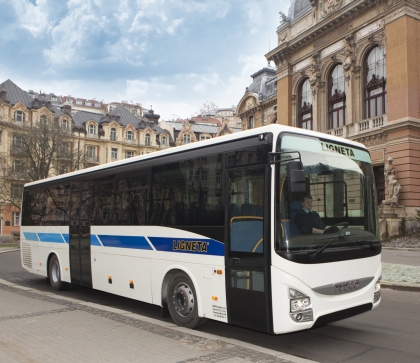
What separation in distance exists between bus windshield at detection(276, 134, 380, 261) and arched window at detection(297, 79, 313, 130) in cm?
3383

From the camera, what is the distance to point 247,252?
6.51 metres

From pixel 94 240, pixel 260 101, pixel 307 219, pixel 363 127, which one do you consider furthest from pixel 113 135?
pixel 307 219

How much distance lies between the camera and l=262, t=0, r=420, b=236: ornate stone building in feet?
100

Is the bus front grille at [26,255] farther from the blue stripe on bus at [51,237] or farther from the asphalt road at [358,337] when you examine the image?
the asphalt road at [358,337]

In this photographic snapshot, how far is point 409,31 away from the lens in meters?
30.8

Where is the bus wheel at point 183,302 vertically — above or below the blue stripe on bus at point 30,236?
below

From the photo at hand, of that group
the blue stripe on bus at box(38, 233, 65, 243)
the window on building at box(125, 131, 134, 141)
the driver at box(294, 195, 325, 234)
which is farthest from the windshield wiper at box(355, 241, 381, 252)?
the window on building at box(125, 131, 134, 141)

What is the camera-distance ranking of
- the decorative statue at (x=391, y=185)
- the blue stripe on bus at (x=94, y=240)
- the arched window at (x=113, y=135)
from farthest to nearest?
1. the arched window at (x=113, y=135)
2. the decorative statue at (x=391, y=185)
3. the blue stripe on bus at (x=94, y=240)

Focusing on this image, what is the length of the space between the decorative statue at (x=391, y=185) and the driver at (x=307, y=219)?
85.0 feet

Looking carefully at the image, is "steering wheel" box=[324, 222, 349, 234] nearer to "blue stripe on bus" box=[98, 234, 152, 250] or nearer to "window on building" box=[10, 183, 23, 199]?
"blue stripe on bus" box=[98, 234, 152, 250]

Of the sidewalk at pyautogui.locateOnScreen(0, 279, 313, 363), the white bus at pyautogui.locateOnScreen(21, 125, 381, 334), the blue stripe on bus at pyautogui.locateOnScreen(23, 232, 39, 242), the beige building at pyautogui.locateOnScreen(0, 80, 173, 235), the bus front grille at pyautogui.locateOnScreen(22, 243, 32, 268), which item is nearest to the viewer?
the sidewalk at pyautogui.locateOnScreen(0, 279, 313, 363)

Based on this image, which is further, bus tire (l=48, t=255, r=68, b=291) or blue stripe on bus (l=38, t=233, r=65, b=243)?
bus tire (l=48, t=255, r=68, b=291)

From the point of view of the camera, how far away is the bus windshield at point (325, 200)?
20.2 feet

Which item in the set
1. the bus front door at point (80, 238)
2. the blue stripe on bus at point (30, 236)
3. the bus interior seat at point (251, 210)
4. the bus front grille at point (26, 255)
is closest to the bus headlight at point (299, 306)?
the bus interior seat at point (251, 210)
